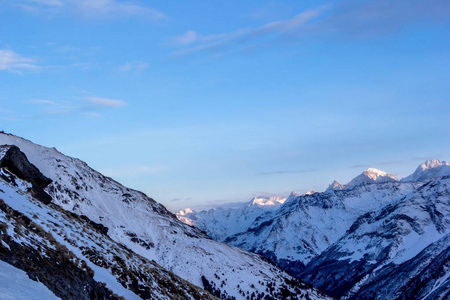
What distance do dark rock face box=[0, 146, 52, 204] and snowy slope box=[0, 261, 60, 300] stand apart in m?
37.0

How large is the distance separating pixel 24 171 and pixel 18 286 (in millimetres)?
49276

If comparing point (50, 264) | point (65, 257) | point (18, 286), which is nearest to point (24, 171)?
point (65, 257)

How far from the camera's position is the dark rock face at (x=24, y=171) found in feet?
199

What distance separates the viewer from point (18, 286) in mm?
20031

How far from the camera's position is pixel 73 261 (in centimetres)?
3741

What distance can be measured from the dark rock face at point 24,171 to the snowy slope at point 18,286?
37.0 m

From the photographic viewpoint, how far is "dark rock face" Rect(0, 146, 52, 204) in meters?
60.6

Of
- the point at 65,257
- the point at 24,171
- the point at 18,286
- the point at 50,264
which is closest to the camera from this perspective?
the point at 18,286

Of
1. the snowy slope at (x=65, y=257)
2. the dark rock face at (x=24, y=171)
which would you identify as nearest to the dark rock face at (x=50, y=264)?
the snowy slope at (x=65, y=257)

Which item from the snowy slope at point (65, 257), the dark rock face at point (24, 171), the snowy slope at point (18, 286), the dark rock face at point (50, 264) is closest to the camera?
the snowy slope at point (18, 286)

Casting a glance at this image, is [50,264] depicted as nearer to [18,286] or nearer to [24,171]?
[18,286]

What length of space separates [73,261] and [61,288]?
1066cm

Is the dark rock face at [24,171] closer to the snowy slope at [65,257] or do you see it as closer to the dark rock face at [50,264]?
the snowy slope at [65,257]

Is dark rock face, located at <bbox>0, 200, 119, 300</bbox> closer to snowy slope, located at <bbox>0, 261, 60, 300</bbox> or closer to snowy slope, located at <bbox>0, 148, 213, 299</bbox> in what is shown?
snowy slope, located at <bbox>0, 148, 213, 299</bbox>
